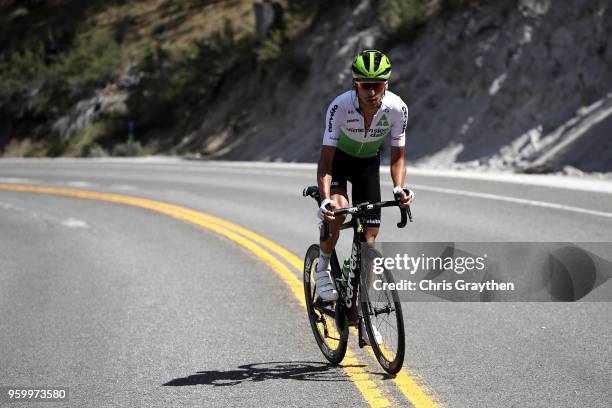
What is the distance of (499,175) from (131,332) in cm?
1608

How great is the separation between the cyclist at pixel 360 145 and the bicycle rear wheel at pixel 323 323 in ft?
0.70

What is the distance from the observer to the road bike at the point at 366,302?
18.2ft

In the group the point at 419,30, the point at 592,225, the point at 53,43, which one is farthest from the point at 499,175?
the point at 53,43

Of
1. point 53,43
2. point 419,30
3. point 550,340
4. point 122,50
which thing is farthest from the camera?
point 53,43

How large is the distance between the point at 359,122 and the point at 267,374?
1.78m

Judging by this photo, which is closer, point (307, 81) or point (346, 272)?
point (346, 272)

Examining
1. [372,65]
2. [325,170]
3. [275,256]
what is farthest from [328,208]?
[275,256]

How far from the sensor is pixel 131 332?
7402mm

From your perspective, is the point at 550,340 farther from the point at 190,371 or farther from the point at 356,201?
the point at 190,371

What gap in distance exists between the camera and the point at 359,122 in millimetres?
6039

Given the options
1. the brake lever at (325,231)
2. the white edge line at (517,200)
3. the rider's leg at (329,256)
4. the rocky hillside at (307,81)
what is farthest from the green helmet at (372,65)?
the rocky hillside at (307,81)

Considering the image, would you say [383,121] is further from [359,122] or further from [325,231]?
[325,231]

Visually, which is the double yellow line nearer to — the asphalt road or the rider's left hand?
the asphalt road

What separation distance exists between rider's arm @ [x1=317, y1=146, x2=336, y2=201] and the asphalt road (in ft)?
3.97
